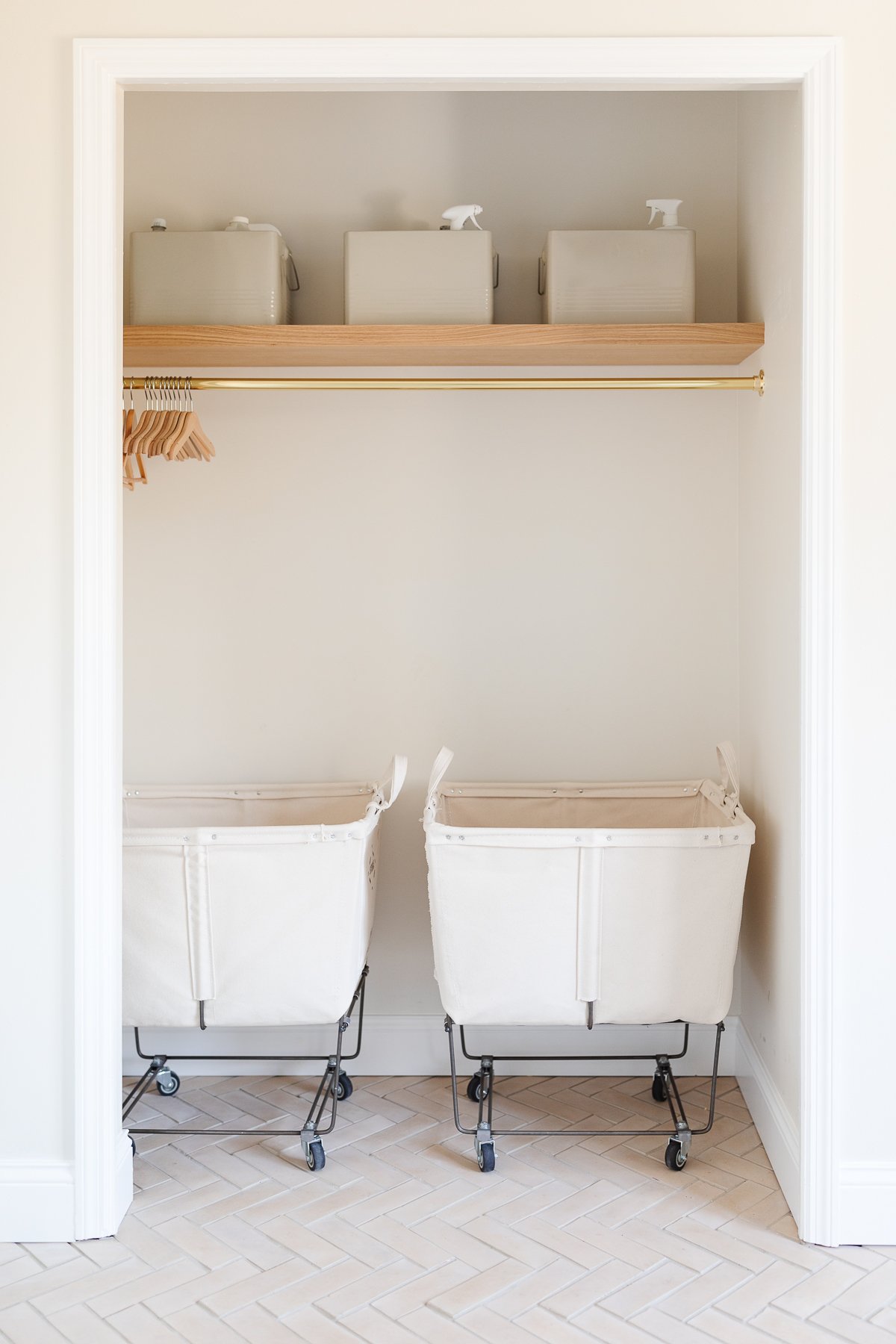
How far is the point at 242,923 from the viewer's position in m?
2.38

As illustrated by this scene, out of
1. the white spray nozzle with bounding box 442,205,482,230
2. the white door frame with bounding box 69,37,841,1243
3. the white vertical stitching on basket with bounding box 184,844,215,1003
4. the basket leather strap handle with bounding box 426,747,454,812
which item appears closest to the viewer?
the white door frame with bounding box 69,37,841,1243

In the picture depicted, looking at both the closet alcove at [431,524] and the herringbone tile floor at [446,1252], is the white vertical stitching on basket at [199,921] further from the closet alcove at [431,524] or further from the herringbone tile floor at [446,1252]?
the closet alcove at [431,524]

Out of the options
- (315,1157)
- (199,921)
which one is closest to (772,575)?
(199,921)

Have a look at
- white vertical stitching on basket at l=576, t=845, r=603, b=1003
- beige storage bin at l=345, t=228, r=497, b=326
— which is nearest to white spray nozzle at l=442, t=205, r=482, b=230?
beige storage bin at l=345, t=228, r=497, b=326

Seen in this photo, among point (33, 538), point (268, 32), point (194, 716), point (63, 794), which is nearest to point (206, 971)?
point (63, 794)

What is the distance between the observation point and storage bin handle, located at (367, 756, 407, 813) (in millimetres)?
2537

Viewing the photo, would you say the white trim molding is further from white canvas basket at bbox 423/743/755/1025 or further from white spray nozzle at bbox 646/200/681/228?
white spray nozzle at bbox 646/200/681/228

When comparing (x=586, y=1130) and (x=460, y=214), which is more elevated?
(x=460, y=214)

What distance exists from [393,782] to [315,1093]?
900mm

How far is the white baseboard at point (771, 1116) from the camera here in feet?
7.36

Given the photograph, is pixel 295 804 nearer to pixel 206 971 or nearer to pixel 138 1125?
pixel 206 971

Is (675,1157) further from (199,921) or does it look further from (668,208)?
(668,208)

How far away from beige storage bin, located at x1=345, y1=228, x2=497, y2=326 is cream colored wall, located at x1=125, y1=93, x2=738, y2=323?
31 cm

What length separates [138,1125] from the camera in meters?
2.62
